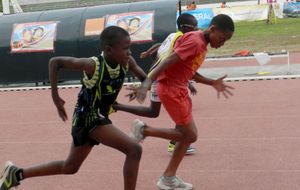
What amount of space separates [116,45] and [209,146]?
3.16 m

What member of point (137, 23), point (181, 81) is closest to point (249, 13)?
point (137, 23)

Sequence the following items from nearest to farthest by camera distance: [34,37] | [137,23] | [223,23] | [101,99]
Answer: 1. [101,99]
2. [223,23]
3. [137,23]
4. [34,37]

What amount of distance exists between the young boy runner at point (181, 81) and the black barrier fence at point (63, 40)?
377 inches

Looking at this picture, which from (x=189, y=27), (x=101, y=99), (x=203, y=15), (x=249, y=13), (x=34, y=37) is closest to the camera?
(x=101, y=99)

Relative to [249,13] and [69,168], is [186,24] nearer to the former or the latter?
[69,168]

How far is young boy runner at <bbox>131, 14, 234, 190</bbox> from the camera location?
496 cm

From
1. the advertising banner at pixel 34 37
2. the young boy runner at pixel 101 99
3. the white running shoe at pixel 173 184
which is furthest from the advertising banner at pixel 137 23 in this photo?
the young boy runner at pixel 101 99

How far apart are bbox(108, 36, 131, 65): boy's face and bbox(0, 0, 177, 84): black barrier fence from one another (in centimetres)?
1050

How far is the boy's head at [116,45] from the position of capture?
174 inches

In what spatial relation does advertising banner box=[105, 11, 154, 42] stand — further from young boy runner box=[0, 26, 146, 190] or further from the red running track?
young boy runner box=[0, 26, 146, 190]

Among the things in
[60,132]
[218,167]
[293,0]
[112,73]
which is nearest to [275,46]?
[60,132]

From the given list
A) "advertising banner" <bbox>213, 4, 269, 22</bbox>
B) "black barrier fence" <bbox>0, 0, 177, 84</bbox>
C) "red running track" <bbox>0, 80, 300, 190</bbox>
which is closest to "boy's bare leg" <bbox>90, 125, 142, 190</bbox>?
"red running track" <bbox>0, 80, 300, 190</bbox>

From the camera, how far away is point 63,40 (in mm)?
15555

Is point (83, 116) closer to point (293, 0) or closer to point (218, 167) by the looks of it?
point (218, 167)
